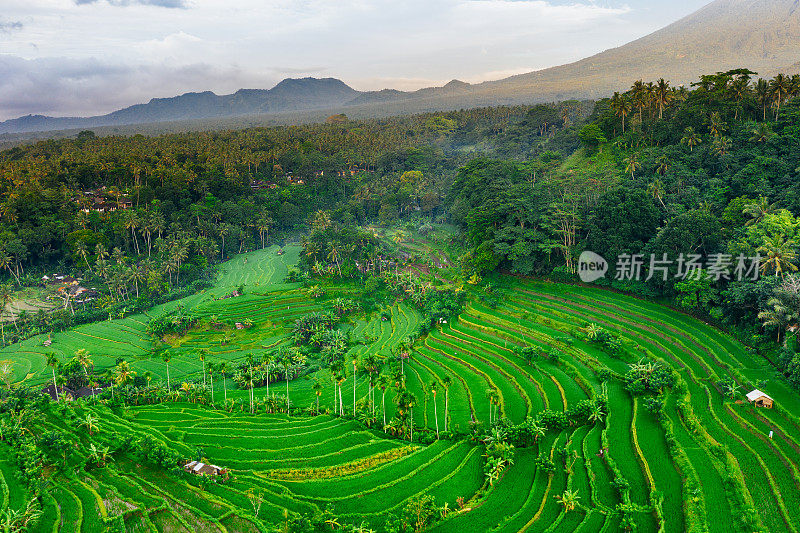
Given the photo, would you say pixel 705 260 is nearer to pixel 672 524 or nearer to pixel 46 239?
pixel 672 524

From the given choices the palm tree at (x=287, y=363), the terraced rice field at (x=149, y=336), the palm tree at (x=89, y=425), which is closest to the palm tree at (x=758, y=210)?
the palm tree at (x=287, y=363)

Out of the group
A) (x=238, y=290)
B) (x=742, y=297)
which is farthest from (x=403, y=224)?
(x=742, y=297)

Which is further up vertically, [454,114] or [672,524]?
[454,114]

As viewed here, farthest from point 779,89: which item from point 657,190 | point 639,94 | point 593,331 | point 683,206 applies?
point 593,331

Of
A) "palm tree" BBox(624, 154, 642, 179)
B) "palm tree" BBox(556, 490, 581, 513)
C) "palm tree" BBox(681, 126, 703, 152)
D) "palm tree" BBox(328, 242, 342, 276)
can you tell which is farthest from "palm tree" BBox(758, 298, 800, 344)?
"palm tree" BBox(328, 242, 342, 276)

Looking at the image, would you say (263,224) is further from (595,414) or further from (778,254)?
(778,254)

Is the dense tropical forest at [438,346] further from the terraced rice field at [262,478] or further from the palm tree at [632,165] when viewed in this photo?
the palm tree at [632,165]
